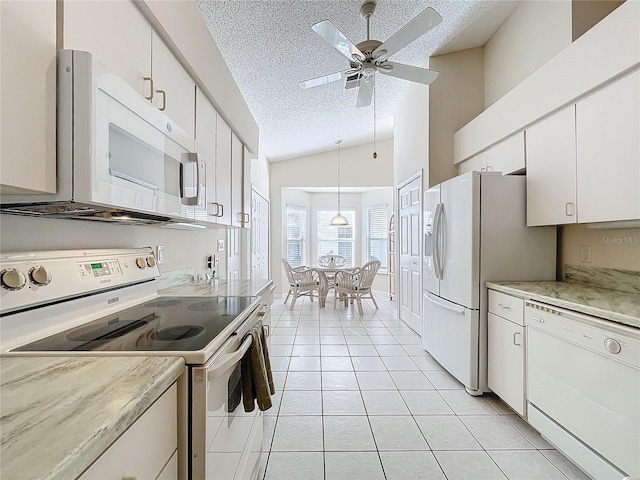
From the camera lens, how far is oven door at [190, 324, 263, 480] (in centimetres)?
84

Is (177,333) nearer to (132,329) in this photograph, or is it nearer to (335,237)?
(132,329)

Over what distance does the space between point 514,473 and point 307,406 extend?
126cm

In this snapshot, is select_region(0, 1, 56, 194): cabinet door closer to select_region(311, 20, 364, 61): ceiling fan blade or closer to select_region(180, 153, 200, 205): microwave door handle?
select_region(180, 153, 200, 205): microwave door handle

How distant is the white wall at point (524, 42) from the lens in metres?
2.53

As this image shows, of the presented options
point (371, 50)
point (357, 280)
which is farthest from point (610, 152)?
point (357, 280)

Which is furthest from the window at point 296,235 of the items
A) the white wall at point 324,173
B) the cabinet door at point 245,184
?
the cabinet door at point 245,184

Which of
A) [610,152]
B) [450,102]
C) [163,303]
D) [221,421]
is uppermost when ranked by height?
[450,102]

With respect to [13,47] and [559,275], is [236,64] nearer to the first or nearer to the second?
[13,47]

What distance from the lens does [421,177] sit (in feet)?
12.7

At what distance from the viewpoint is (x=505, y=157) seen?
2795 mm

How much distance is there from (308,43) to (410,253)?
110 inches

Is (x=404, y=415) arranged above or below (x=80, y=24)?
below

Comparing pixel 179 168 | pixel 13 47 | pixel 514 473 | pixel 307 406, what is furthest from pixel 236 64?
pixel 514 473

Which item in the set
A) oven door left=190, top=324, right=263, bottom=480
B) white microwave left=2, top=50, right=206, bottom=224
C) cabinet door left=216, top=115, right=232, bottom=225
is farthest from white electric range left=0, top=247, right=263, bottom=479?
cabinet door left=216, top=115, right=232, bottom=225
